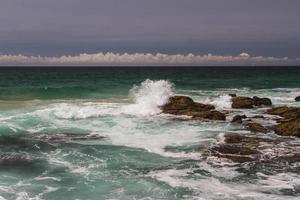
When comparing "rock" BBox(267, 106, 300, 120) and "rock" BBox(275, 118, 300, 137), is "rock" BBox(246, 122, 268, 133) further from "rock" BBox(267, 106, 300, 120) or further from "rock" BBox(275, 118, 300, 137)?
"rock" BBox(267, 106, 300, 120)

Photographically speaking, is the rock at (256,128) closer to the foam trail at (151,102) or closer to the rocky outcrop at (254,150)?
the rocky outcrop at (254,150)

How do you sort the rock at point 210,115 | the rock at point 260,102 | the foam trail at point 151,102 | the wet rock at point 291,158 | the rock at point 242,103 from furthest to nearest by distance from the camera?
the rock at point 260,102, the rock at point 242,103, the foam trail at point 151,102, the rock at point 210,115, the wet rock at point 291,158

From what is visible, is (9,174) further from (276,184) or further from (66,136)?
(276,184)

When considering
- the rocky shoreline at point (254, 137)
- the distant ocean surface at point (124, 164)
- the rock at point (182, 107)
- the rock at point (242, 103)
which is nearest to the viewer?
the distant ocean surface at point (124, 164)

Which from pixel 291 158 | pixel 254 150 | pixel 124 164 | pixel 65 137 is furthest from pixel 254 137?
pixel 65 137

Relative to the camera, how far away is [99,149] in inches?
865

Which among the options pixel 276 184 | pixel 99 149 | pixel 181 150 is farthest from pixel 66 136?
pixel 276 184

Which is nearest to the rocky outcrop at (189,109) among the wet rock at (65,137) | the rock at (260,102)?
the rock at (260,102)

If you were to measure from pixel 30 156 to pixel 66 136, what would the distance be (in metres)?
4.56

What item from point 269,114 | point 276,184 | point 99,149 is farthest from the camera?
point 269,114

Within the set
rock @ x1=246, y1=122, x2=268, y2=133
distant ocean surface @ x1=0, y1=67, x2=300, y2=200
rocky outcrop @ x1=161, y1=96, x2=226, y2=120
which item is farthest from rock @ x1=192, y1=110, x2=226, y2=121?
rock @ x1=246, y1=122, x2=268, y2=133

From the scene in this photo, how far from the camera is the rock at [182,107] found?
106 ft

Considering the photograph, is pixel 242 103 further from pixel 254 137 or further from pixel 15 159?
pixel 15 159

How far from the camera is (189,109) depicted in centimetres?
3281
